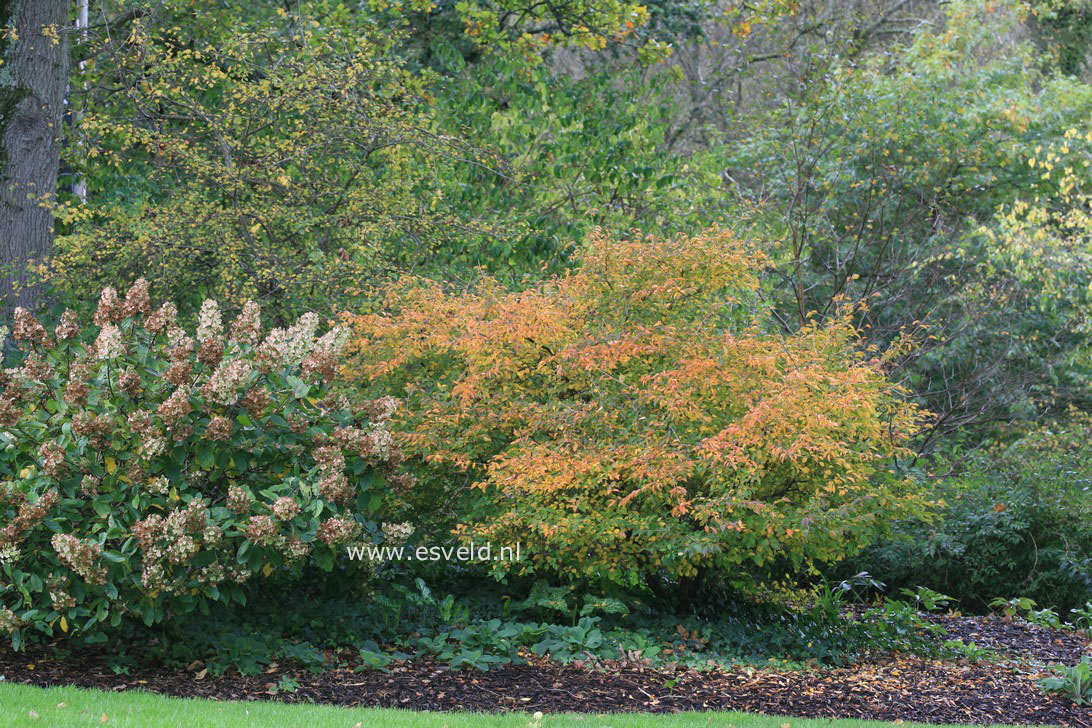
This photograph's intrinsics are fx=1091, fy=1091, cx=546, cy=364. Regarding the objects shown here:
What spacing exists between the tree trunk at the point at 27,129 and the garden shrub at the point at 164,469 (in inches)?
142

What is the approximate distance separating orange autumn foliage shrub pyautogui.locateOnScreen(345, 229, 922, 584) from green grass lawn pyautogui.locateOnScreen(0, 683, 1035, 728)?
48.2 inches

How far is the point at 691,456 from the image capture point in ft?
21.7

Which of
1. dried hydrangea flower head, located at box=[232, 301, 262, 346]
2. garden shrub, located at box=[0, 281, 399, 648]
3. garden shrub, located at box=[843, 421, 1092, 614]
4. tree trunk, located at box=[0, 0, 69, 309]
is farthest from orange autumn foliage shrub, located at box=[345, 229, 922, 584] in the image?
tree trunk, located at box=[0, 0, 69, 309]

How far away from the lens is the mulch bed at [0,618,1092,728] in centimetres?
554

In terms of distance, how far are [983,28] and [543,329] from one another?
1282 cm

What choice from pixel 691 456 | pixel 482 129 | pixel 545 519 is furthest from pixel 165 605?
pixel 482 129

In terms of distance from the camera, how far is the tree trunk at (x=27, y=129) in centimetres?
916

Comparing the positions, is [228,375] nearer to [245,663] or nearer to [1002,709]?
[245,663]

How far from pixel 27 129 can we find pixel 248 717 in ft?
21.3

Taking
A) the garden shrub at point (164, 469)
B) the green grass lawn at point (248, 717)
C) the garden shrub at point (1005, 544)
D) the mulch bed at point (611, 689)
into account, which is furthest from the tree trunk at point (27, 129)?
the garden shrub at point (1005, 544)

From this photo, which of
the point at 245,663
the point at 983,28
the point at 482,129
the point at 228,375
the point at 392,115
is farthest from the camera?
the point at 983,28

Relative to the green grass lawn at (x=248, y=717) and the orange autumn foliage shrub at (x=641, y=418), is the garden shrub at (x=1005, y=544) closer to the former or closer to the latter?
the orange autumn foliage shrub at (x=641, y=418)

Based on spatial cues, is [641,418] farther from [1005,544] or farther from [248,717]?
[1005,544]

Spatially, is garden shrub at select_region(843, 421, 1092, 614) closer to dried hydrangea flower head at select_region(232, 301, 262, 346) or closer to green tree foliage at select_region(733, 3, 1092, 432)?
green tree foliage at select_region(733, 3, 1092, 432)
